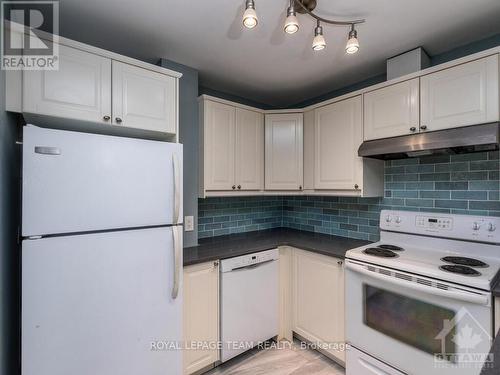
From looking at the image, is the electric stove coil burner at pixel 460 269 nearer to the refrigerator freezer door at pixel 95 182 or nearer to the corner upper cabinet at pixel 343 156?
the corner upper cabinet at pixel 343 156

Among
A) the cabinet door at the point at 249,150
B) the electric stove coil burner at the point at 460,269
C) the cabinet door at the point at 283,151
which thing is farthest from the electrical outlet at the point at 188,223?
the electric stove coil burner at the point at 460,269

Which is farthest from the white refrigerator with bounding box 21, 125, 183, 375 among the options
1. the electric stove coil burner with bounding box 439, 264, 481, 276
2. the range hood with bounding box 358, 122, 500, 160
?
the electric stove coil burner with bounding box 439, 264, 481, 276

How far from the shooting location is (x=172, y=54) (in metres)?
1.88

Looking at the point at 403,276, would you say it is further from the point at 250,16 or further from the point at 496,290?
the point at 250,16

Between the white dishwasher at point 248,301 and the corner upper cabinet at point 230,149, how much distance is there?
0.67 m

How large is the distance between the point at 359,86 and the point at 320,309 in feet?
6.75

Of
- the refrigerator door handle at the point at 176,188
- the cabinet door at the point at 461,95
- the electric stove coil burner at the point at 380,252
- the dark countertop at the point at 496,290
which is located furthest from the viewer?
the electric stove coil burner at the point at 380,252

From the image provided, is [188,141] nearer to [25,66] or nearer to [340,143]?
[25,66]

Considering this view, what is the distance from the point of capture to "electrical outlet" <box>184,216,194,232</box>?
1.99 metres

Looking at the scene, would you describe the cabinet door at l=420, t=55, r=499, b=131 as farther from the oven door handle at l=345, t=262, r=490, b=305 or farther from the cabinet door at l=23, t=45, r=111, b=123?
the cabinet door at l=23, t=45, r=111, b=123

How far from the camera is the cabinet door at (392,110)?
5.62ft

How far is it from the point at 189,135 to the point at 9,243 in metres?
1.29

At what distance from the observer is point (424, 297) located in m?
1.40

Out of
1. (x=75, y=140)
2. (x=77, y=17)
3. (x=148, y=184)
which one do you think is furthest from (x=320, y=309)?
(x=77, y=17)
